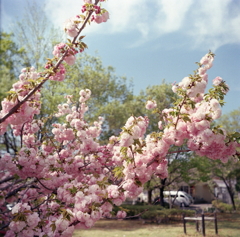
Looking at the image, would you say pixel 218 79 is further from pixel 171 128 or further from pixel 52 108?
pixel 52 108

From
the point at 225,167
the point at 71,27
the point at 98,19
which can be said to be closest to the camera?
the point at 71,27

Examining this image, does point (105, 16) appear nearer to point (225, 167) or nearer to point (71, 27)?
point (71, 27)

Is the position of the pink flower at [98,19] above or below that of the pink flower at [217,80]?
above

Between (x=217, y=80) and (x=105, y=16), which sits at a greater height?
(x=105, y=16)

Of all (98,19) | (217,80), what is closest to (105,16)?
(98,19)

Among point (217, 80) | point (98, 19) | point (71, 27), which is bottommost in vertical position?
point (217, 80)

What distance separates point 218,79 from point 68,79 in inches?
495

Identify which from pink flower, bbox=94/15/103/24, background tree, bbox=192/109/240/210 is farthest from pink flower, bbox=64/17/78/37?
background tree, bbox=192/109/240/210

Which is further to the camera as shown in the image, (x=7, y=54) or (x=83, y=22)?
(x=7, y=54)

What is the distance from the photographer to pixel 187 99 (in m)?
2.42

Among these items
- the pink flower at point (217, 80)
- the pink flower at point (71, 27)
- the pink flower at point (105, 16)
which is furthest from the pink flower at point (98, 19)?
the pink flower at point (217, 80)

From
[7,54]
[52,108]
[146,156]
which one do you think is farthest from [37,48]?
[146,156]

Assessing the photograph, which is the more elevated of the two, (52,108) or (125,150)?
(52,108)

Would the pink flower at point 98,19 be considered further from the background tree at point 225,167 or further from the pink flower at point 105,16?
the background tree at point 225,167
